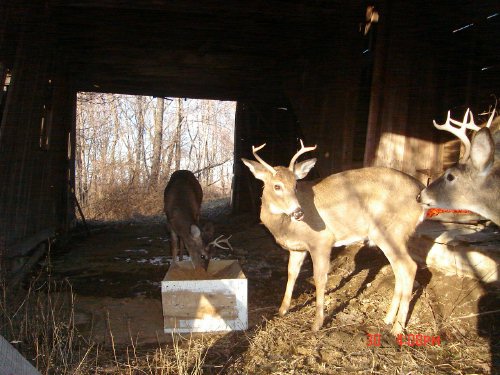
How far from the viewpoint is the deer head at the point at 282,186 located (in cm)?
520

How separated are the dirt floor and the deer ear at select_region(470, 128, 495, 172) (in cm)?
149

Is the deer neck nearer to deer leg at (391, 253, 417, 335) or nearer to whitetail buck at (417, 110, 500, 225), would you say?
deer leg at (391, 253, 417, 335)

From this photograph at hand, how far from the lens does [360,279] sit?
22.2 feet

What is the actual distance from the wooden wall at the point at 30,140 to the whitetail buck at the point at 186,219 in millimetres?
2433

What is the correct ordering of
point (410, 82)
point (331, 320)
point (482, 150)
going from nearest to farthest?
1. point (482, 150)
2. point (331, 320)
3. point (410, 82)

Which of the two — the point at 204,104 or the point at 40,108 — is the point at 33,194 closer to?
the point at 40,108

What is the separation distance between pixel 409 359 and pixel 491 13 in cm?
585

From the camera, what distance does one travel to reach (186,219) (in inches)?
318

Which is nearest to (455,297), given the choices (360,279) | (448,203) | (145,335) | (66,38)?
(448,203)

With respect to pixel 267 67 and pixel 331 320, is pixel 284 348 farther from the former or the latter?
pixel 267 67

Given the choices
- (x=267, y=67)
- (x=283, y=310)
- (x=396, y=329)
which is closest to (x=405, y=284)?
(x=396, y=329)

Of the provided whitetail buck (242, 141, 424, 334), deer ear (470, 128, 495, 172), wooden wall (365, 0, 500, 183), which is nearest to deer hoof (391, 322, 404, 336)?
whitetail buck (242, 141, 424, 334)

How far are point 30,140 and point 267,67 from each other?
5.85 m
